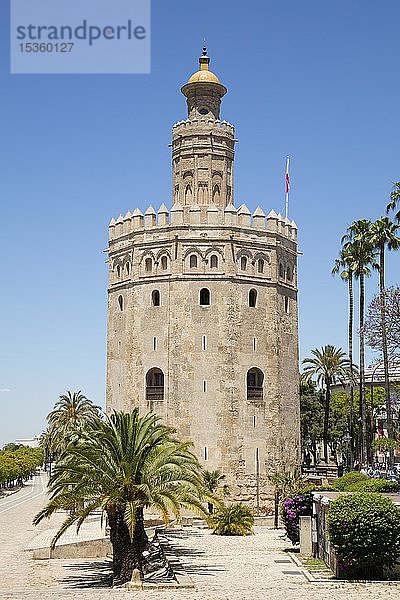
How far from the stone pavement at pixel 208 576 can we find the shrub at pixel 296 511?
793 mm

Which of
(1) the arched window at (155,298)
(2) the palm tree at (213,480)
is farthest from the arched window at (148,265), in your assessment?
(2) the palm tree at (213,480)

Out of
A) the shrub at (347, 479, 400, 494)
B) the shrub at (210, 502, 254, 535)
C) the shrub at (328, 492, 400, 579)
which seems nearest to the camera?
the shrub at (328, 492, 400, 579)

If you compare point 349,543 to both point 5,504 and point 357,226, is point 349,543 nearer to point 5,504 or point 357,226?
point 357,226

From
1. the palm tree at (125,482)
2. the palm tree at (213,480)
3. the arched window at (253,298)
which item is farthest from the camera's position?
the arched window at (253,298)

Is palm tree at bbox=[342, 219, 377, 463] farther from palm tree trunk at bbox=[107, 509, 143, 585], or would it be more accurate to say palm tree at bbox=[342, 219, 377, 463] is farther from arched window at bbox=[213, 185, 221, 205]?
palm tree trunk at bbox=[107, 509, 143, 585]

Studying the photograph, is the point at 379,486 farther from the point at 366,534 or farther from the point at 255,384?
the point at 255,384

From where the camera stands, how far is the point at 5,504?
6097cm

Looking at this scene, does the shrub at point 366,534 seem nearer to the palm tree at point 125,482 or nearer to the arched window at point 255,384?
the palm tree at point 125,482

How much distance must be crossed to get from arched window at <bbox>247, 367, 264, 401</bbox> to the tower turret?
30.4 ft

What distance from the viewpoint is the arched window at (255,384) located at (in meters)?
42.7

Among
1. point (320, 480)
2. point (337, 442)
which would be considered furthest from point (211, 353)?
point (337, 442)

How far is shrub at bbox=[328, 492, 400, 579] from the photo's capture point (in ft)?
59.9

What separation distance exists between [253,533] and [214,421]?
28.0 ft

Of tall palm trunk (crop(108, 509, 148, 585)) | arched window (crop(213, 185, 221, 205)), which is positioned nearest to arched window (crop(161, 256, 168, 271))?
arched window (crop(213, 185, 221, 205))
